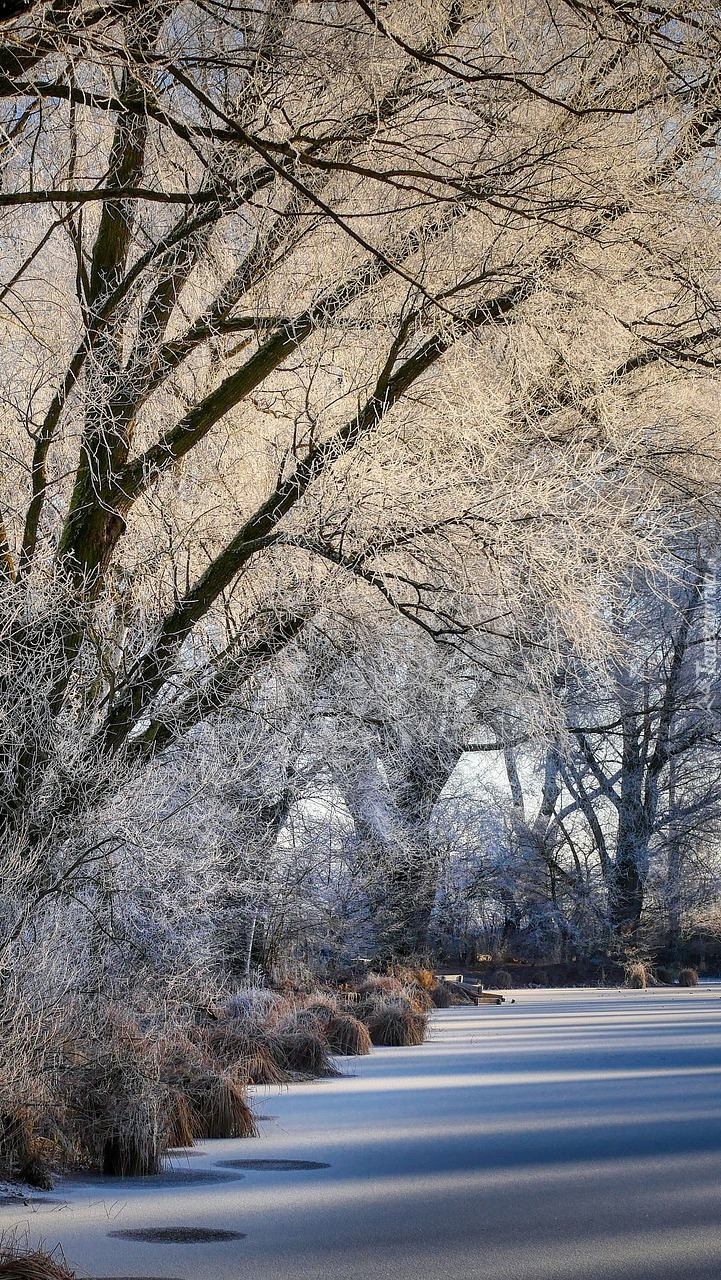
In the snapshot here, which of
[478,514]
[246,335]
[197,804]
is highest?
[246,335]

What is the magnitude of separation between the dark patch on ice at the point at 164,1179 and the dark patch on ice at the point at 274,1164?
15 cm

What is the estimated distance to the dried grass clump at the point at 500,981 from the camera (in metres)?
22.1

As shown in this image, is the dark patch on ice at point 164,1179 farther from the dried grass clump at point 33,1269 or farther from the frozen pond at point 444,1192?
the dried grass clump at point 33,1269

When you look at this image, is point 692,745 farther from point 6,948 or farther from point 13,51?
point 13,51

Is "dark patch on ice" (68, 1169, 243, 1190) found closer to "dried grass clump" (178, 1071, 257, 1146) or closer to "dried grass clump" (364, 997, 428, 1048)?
"dried grass clump" (178, 1071, 257, 1146)

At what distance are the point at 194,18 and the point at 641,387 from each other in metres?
4.18

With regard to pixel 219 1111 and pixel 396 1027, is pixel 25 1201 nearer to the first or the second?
pixel 219 1111

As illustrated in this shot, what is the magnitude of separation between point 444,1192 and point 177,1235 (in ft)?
3.75

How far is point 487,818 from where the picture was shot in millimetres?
22375

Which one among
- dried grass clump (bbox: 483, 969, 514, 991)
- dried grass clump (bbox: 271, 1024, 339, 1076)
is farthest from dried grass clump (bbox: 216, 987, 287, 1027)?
dried grass clump (bbox: 483, 969, 514, 991)

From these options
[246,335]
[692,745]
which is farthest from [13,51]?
[692,745]

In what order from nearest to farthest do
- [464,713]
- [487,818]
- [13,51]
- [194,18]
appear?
[13,51] → [194,18] → [464,713] → [487,818]

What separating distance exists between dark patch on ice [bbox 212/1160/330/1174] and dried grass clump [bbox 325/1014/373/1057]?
179 inches

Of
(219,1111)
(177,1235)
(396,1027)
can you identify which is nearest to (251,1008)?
(396,1027)
